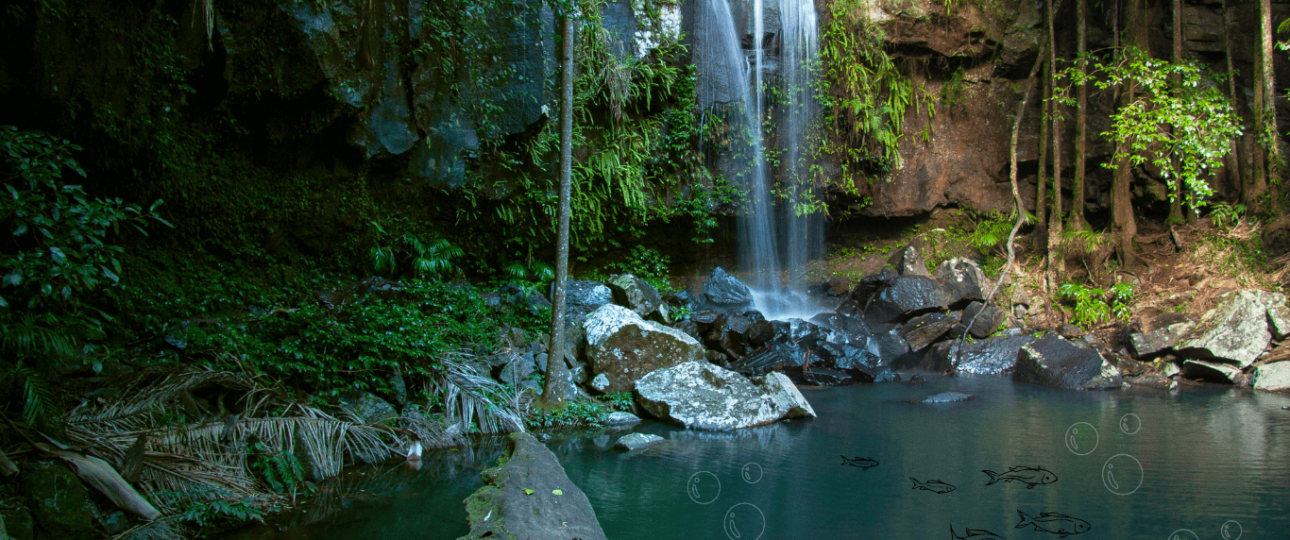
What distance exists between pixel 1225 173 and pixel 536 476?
13.4 metres

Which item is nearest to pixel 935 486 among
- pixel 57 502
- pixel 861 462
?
pixel 861 462

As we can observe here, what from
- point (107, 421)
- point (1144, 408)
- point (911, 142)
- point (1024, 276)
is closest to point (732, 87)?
point (911, 142)

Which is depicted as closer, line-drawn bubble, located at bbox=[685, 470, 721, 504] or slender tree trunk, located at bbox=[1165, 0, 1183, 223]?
line-drawn bubble, located at bbox=[685, 470, 721, 504]

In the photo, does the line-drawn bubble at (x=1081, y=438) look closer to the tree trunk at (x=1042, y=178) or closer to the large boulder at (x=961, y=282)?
the large boulder at (x=961, y=282)

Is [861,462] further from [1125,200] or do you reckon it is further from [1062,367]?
[1125,200]

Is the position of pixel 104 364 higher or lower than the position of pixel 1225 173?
lower

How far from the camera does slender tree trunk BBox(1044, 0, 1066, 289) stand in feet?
36.0

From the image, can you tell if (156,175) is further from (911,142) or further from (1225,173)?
(1225,173)

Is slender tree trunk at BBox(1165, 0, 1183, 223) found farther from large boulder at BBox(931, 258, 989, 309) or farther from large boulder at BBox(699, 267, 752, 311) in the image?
large boulder at BBox(699, 267, 752, 311)

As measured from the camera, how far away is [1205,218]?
35.6 ft

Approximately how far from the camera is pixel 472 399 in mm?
5555

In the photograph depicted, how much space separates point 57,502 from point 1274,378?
427 inches

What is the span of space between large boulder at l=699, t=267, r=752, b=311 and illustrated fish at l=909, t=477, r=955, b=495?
19.7 feet

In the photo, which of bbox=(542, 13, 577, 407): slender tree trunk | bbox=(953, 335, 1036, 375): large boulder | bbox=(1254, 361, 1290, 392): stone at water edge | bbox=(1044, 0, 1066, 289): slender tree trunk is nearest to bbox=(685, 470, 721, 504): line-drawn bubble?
bbox=(542, 13, 577, 407): slender tree trunk
